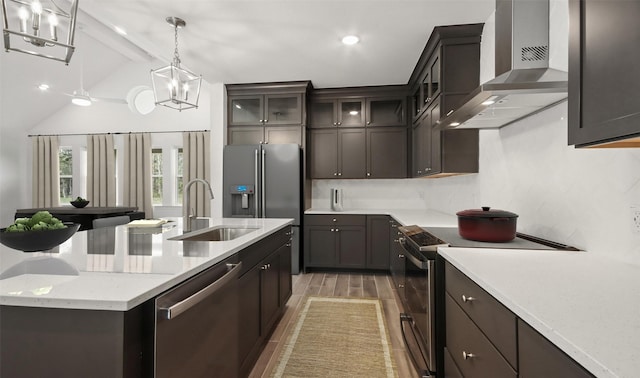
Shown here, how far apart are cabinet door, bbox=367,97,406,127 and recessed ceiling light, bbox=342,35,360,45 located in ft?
4.73

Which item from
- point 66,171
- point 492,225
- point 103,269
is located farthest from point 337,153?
point 66,171

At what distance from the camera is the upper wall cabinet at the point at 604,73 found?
742mm

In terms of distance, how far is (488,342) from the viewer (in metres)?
1.04

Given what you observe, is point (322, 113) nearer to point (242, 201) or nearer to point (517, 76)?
point (242, 201)

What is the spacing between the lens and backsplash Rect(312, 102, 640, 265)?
1.27m

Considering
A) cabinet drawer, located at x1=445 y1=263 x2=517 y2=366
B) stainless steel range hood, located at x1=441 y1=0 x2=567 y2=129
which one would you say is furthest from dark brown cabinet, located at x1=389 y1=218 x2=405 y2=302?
stainless steel range hood, located at x1=441 y1=0 x2=567 y2=129

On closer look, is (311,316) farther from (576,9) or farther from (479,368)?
(576,9)

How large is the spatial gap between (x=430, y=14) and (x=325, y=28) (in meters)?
0.92

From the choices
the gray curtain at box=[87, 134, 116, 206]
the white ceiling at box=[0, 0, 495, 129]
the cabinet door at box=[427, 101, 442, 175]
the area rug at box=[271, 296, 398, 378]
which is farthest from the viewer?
the gray curtain at box=[87, 134, 116, 206]

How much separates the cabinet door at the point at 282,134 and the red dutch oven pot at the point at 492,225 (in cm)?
292

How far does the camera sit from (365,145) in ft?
14.5

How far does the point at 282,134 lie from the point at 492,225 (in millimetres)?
3186

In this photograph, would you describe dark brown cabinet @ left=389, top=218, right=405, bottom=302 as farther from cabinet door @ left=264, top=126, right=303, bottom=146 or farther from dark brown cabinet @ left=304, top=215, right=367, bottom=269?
cabinet door @ left=264, top=126, right=303, bottom=146

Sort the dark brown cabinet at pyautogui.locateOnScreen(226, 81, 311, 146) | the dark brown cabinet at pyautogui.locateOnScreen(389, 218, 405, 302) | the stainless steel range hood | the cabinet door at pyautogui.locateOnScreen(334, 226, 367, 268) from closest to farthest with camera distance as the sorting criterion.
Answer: the stainless steel range hood, the dark brown cabinet at pyautogui.locateOnScreen(389, 218, 405, 302), the cabinet door at pyautogui.locateOnScreen(334, 226, 367, 268), the dark brown cabinet at pyautogui.locateOnScreen(226, 81, 311, 146)
